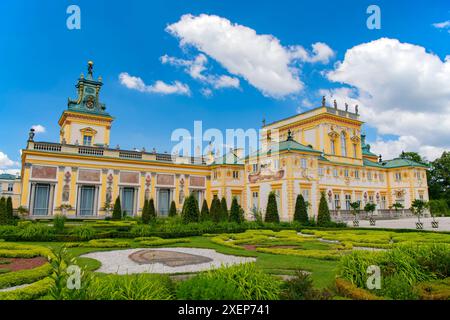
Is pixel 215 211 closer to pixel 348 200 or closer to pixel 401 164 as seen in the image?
pixel 348 200

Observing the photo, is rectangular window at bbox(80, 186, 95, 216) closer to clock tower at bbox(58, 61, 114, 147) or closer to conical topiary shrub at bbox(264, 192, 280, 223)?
clock tower at bbox(58, 61, 114, 147)

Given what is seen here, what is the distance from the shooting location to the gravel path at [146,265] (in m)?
8.74

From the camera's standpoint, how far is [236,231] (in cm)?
2047

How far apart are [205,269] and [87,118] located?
38.9m

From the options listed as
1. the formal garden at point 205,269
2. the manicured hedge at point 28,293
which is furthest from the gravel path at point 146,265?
the manicured hedge at point 28,293

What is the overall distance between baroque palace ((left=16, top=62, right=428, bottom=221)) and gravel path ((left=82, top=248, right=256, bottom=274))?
12.4m

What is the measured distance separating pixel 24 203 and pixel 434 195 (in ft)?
200

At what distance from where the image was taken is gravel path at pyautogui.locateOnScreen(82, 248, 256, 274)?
28.7 ft

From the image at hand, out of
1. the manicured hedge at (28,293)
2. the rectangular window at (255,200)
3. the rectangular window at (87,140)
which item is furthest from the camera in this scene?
the rectangular window at (87,140)

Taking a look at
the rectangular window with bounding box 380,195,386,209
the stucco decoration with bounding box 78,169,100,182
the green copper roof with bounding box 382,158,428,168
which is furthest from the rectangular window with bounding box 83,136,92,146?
the green copper roof with bounding box 382,158,428,168

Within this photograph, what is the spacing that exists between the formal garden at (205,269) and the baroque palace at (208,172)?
10692 millimetres

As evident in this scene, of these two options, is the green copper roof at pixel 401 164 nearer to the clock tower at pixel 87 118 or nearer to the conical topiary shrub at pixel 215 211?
the conical topiary shrub at pixel 215 211
